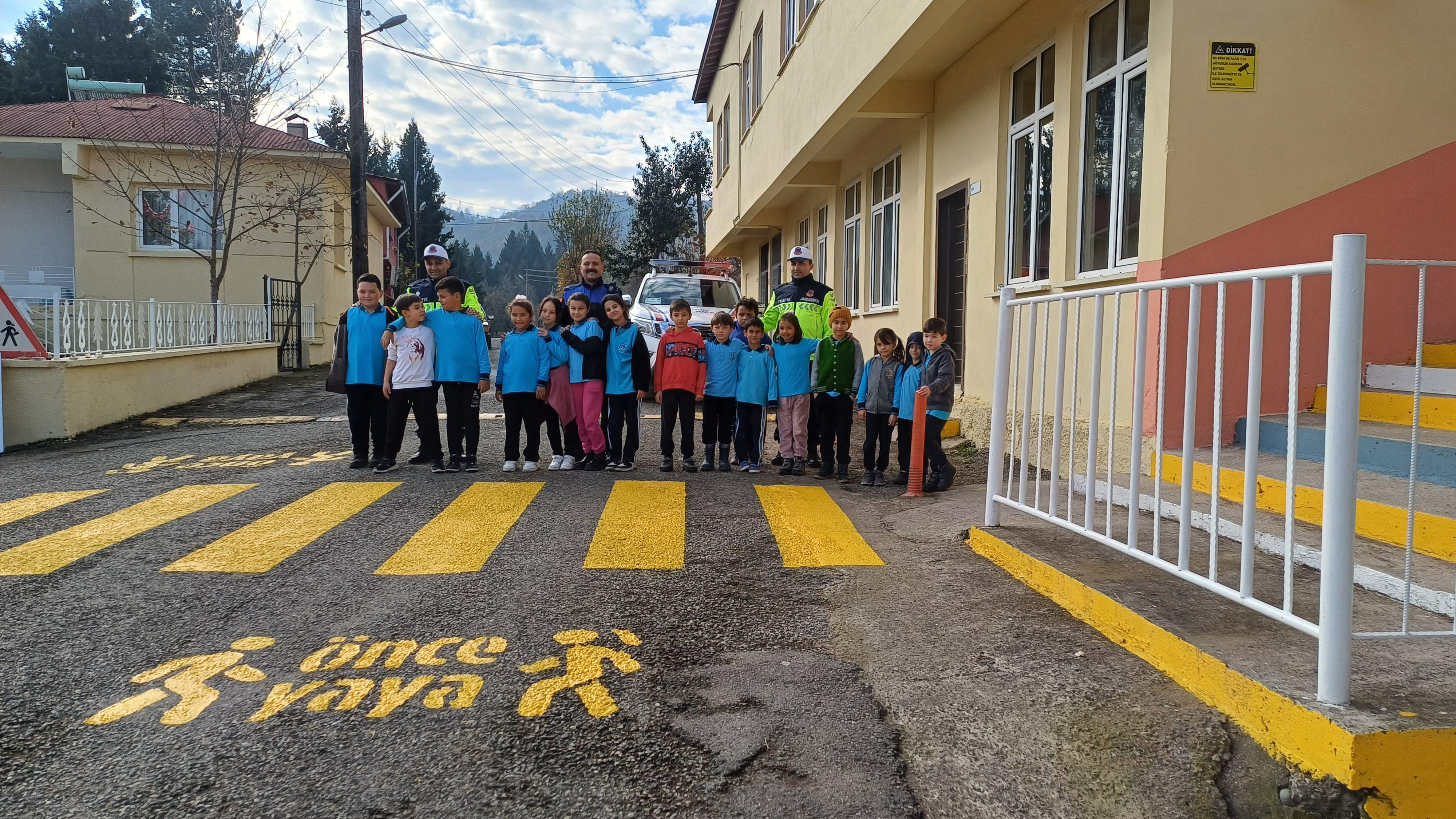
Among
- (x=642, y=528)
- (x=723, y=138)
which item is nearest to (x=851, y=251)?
(x=642, y=528)

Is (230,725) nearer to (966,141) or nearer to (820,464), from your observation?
(820,464)

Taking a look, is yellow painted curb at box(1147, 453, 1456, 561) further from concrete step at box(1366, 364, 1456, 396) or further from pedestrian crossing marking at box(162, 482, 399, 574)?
pedestrian crossing marking at box(162, 482, 399, 574)

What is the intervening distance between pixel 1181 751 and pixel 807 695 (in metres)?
1.24

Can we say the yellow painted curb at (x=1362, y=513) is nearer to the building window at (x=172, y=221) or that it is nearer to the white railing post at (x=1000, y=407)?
the white railing post at (x=1000, y=407)

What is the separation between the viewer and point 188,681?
3465mm

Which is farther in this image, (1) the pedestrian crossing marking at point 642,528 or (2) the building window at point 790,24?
(2) the building window at point 790,24

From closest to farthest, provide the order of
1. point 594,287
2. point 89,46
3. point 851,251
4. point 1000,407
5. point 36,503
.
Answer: point 1000,407, point 36,503, point 594,287, point 851,251, point 89,46

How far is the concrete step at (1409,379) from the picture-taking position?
4.98m

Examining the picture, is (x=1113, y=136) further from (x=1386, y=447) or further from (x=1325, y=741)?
(x=1325, y=741)

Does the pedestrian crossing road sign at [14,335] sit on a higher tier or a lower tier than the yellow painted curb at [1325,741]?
higher

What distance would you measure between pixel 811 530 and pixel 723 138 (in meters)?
21.5

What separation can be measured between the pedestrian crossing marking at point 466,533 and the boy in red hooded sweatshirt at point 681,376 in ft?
4.57

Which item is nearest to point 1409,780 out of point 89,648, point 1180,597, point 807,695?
point 1180,597

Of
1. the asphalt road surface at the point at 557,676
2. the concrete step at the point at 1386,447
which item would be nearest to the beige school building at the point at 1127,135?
the concrete step at the point at 1386,447
